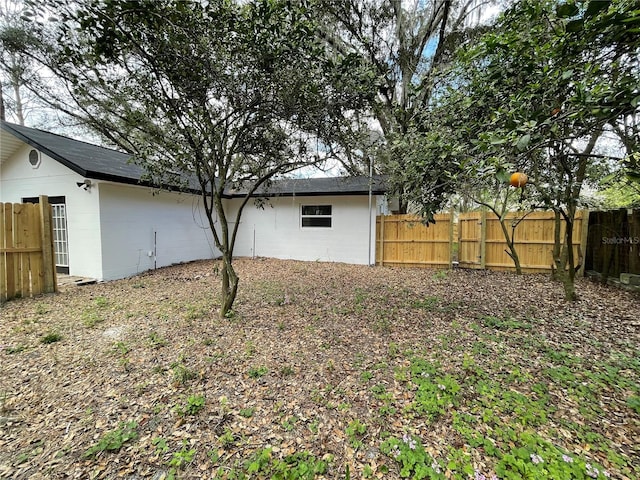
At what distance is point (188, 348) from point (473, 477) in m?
2.94

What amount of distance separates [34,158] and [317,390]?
9182 millimetres

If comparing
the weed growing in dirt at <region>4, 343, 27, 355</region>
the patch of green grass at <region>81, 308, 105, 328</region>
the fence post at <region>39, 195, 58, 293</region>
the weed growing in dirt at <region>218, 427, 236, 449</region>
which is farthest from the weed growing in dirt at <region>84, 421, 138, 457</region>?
the fence post at <region>39, 195, 58, 293</region>

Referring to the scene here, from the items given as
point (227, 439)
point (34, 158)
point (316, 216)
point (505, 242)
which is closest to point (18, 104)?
point (34, 158)

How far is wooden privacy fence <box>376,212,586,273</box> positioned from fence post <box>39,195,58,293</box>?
25.4 ft

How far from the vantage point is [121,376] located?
2748 mm

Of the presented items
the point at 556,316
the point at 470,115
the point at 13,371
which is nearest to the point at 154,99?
the point at 13,371

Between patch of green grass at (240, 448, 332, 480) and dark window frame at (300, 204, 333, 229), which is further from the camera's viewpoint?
dark window frame at (300, 204, 333, 229)

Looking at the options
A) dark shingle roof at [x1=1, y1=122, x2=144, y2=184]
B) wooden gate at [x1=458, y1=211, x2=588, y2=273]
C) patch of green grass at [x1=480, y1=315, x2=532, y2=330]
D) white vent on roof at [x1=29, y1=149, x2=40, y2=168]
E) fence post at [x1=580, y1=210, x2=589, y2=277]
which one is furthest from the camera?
wooden gate at [x1=458, y1=211, x2=588, y2=273]

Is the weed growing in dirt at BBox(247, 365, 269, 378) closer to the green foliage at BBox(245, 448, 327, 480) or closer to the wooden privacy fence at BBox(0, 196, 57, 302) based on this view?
the green foliage at BBox(245, 448, 327, 480)

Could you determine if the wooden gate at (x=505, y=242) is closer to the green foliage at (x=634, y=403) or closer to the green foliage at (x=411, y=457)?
the green foliage at (x=634, y=403)

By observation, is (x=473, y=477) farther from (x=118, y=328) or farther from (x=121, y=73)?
(x=121, y=73)

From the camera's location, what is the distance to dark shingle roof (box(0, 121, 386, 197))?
20.8 ft

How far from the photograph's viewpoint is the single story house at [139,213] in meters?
6.72

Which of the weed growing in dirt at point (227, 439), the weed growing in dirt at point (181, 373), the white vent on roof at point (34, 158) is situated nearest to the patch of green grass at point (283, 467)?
the weed growing in dirt at point (227, 439)
